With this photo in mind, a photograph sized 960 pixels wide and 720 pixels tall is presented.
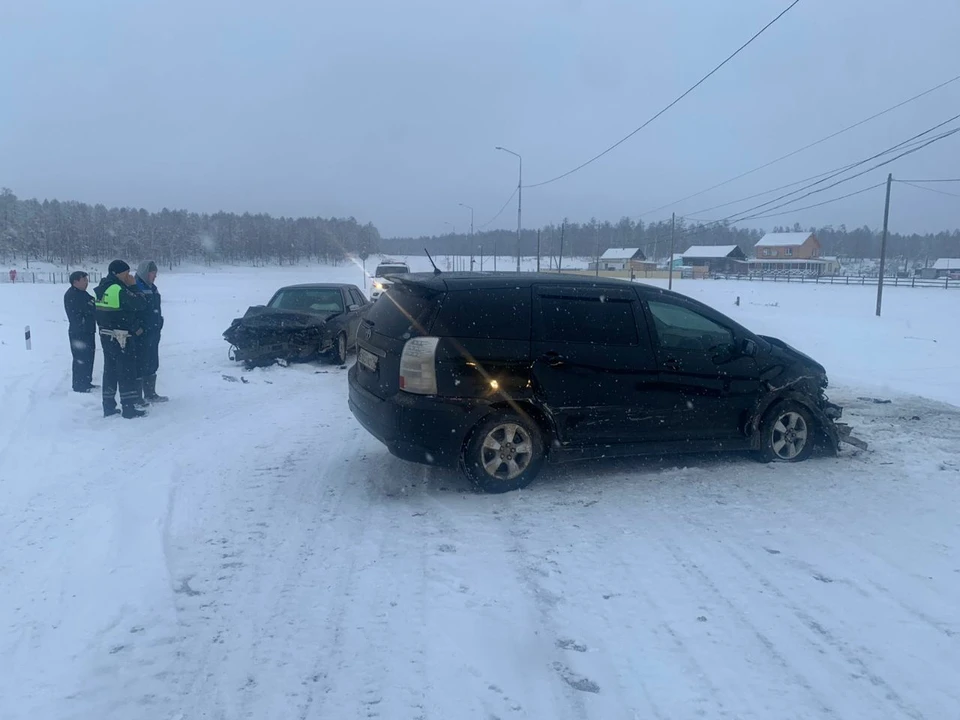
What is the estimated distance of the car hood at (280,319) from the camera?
13.2m

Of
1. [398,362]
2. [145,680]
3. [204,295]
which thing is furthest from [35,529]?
[204,295]

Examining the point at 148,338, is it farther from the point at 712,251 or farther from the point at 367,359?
the point at 712,251

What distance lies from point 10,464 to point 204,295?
41465mm

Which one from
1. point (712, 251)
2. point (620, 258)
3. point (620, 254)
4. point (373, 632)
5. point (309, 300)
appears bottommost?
point (373, 632)

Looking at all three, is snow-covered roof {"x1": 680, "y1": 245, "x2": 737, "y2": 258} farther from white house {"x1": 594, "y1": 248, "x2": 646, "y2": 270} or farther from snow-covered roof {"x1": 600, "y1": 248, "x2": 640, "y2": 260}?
white house {"x1": 594, "y1": 248, "x2": 646, "y2": 270}

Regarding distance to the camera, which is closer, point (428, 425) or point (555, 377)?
point (428, 425)

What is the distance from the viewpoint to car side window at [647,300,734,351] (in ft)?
22.1

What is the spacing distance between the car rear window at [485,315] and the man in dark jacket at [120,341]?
460 centimetres

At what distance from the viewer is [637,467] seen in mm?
7012

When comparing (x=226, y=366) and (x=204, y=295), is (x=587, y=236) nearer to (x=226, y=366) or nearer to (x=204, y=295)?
(x=204, y=295)

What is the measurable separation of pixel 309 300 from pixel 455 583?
10.8m

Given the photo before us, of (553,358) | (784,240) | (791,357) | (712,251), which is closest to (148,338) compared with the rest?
(553,358)

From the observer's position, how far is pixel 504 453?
6.20 meters

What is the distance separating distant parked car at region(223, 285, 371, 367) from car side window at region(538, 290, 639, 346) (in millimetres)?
7996
